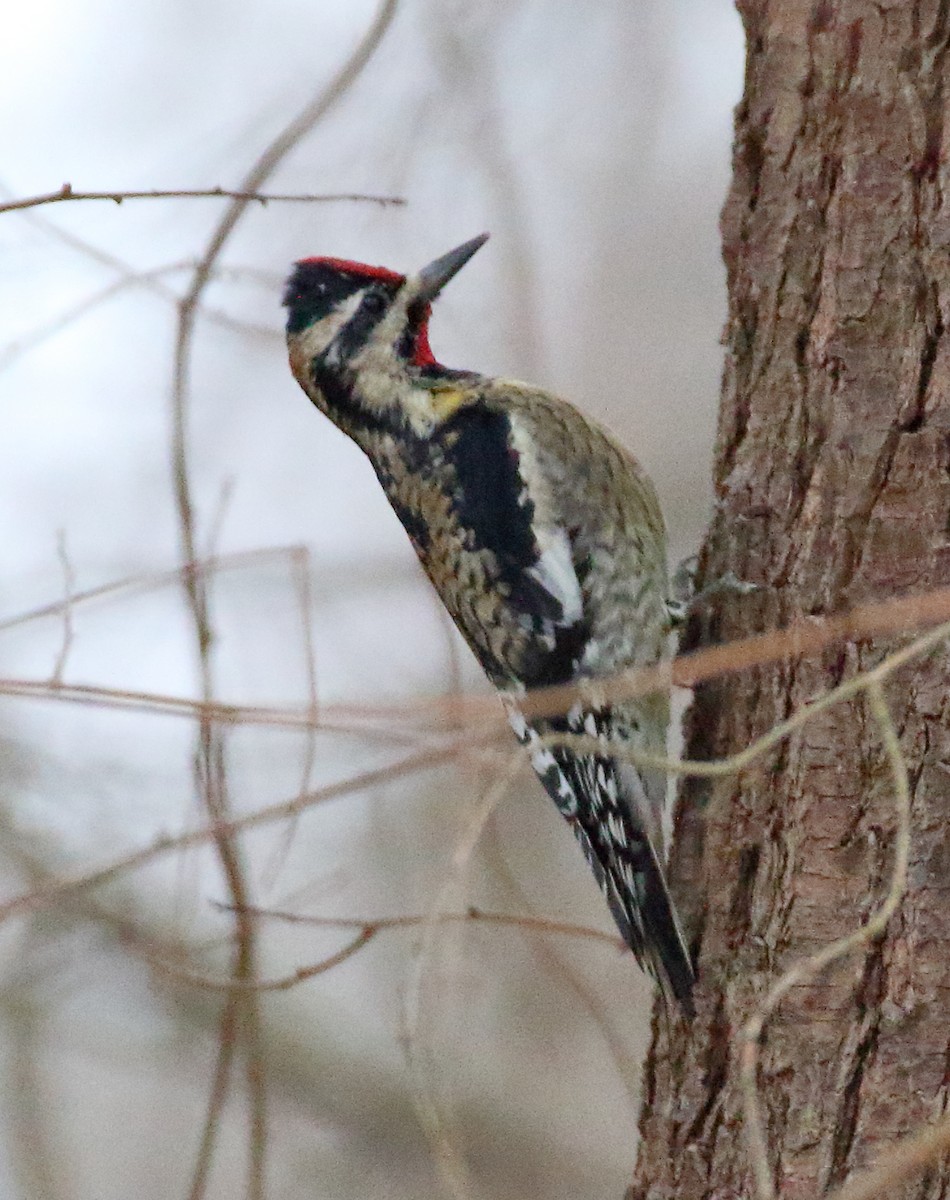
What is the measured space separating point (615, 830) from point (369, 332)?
1.22 metres

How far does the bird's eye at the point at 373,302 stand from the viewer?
2.89m

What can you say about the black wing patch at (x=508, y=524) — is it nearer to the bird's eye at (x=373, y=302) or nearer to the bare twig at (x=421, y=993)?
the bird's eye at (x=373, y=302)

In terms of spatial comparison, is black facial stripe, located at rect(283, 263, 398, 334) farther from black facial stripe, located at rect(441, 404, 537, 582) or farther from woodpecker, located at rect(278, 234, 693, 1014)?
black facial stripe, located at rect(441, 404, 537, 582)

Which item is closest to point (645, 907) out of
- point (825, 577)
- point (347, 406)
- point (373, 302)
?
point (825, 577)

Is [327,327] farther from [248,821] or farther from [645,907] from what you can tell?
[248,821]

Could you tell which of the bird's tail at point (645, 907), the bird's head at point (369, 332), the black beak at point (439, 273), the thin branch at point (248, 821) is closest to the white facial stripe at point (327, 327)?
the bird's head at point (369, 332)

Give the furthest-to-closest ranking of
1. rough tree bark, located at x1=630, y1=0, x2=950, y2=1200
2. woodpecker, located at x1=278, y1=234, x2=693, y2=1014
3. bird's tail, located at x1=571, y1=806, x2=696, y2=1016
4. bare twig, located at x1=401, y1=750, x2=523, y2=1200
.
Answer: woodpecker, located at x1=278, y1=234, x2=693, y2=1014
bird's tail, located at x1=571, y1=806, x2=696, y2=1016
rough tree bark, located at x1=630, y1=0, x2=950, y2=1200
bare twig, located at x1=401, y1=750, x2=523, y2=1200

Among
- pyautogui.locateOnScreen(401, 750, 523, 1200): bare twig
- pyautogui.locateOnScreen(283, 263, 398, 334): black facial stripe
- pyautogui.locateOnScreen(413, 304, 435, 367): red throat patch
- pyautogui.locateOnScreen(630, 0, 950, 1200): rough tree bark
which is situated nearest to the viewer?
pyautogui.locateOnScreen(401, 750, 523, 1200): bare twig

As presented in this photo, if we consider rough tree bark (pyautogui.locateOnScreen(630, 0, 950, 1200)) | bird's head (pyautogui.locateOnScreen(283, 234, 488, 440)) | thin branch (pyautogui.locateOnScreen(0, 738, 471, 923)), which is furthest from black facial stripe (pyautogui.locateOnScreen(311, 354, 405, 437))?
thin branch (pyautogui.locateOnScreen(0, 738, 471, 923))

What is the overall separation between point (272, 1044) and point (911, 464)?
2827mm

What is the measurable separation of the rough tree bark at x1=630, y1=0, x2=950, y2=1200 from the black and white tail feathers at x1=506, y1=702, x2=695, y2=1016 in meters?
0.10

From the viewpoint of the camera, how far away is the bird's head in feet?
9.39

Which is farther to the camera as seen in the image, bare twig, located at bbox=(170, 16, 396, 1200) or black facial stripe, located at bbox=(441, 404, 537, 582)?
black facial stripe, located at bbox=(441, 404, 537, 582)

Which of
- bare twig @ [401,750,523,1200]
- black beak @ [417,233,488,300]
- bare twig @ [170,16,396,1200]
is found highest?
black beak @ [417,233,488,300]
